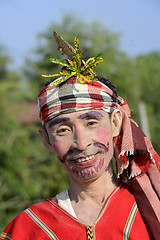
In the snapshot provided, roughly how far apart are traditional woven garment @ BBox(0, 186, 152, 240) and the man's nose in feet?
1.49

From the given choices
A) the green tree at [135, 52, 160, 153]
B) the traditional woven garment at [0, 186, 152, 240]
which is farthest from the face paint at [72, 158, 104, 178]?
the green tree at [135, 52, 160, 153]

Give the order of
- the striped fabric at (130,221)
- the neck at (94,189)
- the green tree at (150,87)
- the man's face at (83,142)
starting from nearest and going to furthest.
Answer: the striped fabric at (130,221), the man's face at (83,142), the neck at (94,189), the green tree at (150,87)

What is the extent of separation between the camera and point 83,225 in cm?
283

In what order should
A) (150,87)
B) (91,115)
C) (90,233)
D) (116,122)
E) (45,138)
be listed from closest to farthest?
(90,233), (91,115), (116,122), (45,138), (150,87)

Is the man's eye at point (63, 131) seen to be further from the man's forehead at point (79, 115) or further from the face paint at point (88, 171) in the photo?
the face paint at point (88, 171)

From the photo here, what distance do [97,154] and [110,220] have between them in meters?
0.47

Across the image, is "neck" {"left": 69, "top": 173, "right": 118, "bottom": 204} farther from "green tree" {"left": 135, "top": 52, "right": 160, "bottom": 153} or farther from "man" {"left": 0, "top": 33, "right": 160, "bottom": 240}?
"green tree" {"left": 135, "top": 52, "right": 160, "bottom": 153}

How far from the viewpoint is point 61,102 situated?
2883 millimetres

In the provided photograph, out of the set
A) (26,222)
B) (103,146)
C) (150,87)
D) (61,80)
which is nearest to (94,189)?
(103,146)

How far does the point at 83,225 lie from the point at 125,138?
0.69 m

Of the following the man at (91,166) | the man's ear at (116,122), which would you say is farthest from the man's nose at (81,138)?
the man's ear at (116,122)

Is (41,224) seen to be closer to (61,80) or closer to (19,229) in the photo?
(19,229)

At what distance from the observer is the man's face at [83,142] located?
283 cm

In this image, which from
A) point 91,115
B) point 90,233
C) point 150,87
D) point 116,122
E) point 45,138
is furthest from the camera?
point 150,87
